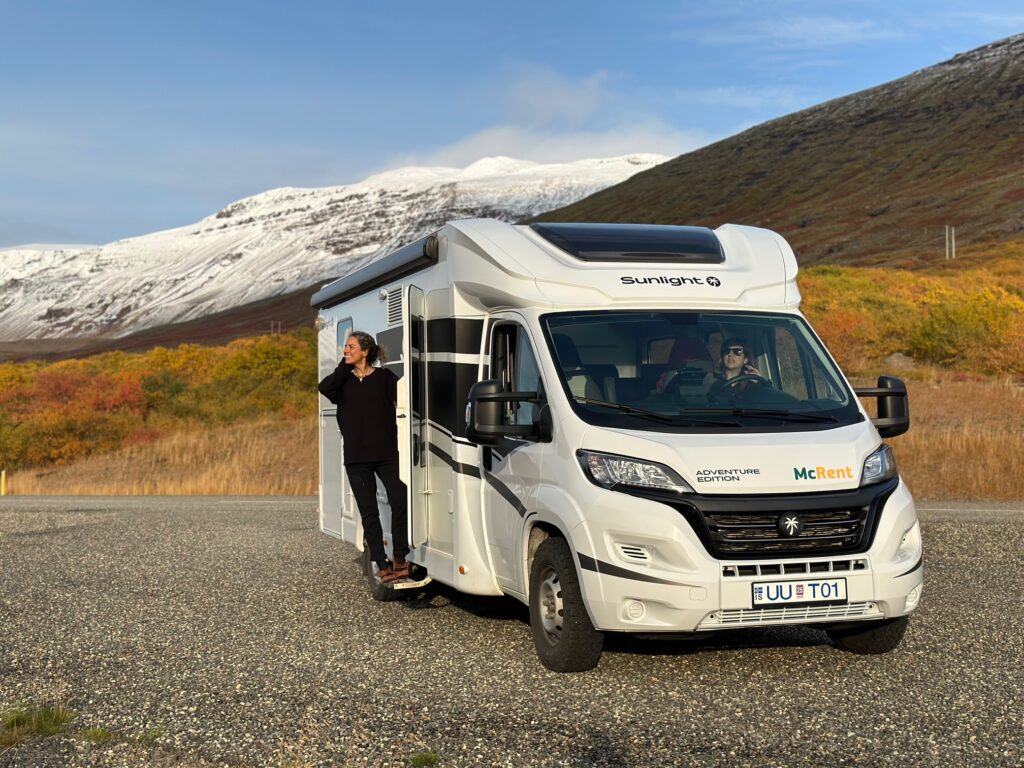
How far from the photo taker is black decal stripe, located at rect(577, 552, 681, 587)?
6.34 m

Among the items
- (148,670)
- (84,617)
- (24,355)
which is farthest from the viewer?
(24,355)

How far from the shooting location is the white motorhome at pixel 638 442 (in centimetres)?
639

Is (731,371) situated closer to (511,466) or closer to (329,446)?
(511,466)

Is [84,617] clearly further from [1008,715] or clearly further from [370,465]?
[1008,715]

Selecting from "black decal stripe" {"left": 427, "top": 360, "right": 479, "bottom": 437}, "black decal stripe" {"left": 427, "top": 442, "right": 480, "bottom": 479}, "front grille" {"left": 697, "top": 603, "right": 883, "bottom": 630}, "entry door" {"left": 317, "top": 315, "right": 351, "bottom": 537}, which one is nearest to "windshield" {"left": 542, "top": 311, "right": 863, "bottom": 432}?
"black decal stripe" {"left": 427, "top": 360, "right": 479, "bottom": 437}

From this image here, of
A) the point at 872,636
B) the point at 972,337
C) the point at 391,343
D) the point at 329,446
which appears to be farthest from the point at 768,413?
the point at 972,337

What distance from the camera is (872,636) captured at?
23.9 ft

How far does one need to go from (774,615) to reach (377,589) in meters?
4.10

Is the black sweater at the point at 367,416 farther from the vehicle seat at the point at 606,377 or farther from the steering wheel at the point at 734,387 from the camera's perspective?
the steering wheel at the point at 734,387

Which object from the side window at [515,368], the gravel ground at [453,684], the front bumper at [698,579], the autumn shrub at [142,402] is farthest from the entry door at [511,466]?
the autumn shrub at [142,402]

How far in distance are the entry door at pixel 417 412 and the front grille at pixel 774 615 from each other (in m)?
2.77

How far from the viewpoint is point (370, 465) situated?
872 cm

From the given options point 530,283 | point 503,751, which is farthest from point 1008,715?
point 530,283

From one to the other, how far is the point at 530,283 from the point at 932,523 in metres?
9.21
